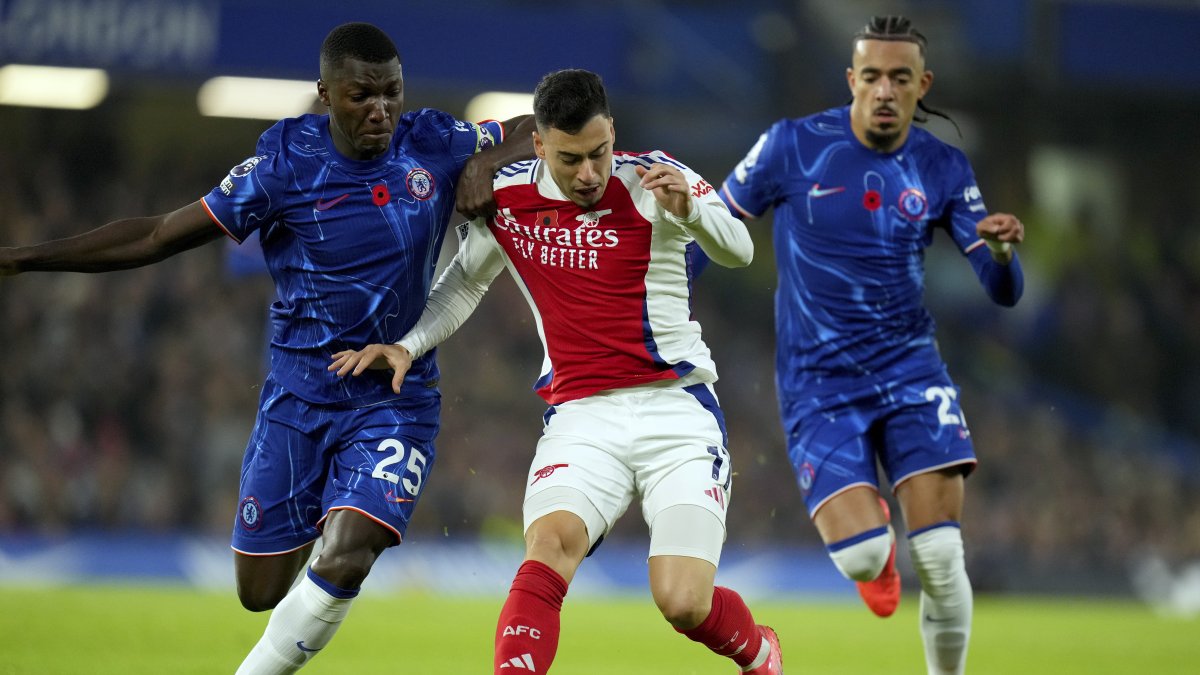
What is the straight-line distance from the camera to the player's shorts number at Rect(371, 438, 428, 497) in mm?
5133

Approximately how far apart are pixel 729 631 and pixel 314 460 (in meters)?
1.65

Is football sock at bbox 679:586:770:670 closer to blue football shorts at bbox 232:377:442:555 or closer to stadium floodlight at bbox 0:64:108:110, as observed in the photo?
blue football shorts at bbox 232:377:442:555

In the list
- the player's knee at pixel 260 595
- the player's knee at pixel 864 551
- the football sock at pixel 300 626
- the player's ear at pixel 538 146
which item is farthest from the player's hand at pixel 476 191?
the player's knee at pixel 864 551

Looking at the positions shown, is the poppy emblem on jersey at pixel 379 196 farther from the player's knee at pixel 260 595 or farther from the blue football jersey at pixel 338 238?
the player's knee at pixel 260 595

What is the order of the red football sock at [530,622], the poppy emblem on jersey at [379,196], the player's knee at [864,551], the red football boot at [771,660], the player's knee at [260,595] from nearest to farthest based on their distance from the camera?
1. the red football sock at [530,622]
2. the red football boot at [771,660]
3. the poppy emblem on jersey at [379,196]
4. the player's knee at [260,595]
5. the player's knee at [864,551]

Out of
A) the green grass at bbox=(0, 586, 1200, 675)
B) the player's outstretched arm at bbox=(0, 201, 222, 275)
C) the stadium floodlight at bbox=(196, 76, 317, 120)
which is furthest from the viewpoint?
the stadium floodlight at bbox=(196, 76, 317, 120)

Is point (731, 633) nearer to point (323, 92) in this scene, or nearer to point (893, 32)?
point (323, 92)

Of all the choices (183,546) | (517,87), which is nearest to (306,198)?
(183,546)

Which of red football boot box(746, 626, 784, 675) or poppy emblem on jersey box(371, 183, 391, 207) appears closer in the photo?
red football boot box(746, 626, 784, 675)

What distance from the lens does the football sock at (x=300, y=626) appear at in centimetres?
490

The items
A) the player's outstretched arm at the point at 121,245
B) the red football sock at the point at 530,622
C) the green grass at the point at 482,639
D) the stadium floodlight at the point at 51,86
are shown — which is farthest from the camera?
the stadium floodlight at the point at 51,86

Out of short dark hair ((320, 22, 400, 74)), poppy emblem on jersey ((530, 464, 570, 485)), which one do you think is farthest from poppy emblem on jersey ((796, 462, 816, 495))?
short dark hair ((320, 22, 400, 74))

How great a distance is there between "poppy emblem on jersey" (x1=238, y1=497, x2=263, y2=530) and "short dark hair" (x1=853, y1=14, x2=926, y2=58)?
10.8ft

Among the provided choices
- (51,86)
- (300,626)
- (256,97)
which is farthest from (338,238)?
(51,86)
